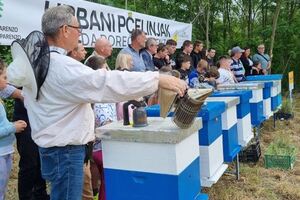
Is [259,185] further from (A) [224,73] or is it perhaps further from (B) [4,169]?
(B) [4,169]

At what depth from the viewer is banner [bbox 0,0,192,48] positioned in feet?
14.7

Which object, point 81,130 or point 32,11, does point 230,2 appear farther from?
point 81,130

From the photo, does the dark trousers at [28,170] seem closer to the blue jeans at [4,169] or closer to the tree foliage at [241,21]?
the blue jeans at [4,169]

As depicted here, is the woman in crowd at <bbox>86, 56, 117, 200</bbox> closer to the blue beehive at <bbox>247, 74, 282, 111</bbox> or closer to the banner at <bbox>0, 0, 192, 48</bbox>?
the banner at <bbox>0, 0, 192, 48</bbox>

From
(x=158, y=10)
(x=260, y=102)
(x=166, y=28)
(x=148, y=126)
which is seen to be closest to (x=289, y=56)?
(x=158, y=10)

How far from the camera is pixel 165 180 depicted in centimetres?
230

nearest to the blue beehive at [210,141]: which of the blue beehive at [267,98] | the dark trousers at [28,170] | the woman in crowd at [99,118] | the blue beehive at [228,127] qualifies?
the blue beehive at [228,127]

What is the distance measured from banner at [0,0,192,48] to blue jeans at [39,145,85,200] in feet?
8.55

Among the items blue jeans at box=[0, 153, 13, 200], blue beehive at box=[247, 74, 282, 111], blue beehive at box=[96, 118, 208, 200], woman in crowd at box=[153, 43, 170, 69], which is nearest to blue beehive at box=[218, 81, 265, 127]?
blue beehive at box=[247, 74, 282, 111]

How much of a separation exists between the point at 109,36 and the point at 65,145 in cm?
476

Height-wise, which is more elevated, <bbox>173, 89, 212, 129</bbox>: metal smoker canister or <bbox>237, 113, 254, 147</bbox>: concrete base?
<bbox>173, 89, 212, 129</bbox>: metal smoker canister

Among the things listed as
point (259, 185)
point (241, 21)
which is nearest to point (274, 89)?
point (259, 185)

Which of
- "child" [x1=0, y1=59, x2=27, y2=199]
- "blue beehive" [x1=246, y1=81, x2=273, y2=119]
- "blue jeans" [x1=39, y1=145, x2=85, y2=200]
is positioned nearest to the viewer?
"blue jeans" [x1=39, y1=145, x2=85, y2=200]

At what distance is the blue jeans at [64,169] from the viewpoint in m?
2.15
